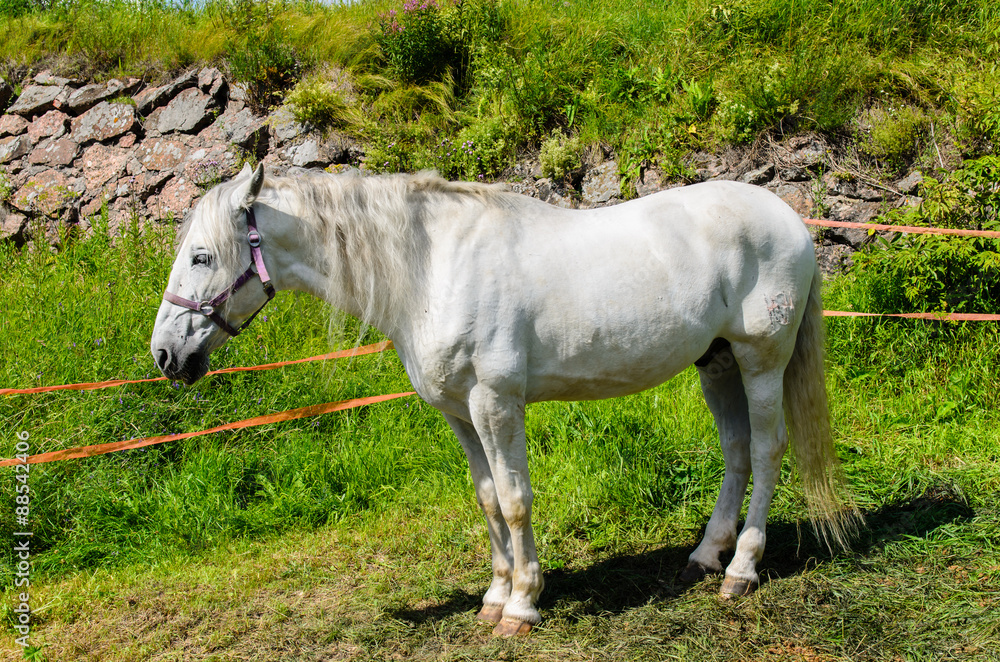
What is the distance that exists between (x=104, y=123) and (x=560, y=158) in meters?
5.29

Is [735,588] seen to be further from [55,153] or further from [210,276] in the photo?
[55,153]

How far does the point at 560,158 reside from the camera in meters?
6.69

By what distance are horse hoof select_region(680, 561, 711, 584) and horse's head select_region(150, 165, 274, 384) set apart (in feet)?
7.81

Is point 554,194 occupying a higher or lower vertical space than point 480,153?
lower

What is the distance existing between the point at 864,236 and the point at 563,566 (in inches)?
154

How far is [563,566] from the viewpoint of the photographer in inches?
Answer: 147

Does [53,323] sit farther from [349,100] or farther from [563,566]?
[563,566]

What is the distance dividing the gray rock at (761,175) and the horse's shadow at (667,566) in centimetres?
312

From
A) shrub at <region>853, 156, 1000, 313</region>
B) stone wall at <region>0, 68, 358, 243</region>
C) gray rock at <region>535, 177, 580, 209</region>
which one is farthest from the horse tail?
stone wall at <region>0, 68, 358, 243</region>

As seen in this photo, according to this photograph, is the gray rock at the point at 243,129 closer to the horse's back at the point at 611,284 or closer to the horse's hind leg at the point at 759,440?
the horse's back at the point at 611,284

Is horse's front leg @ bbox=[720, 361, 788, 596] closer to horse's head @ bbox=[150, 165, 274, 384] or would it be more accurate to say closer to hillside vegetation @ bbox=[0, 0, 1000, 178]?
horse's head @ bbox=[150, 165, 274, 384]

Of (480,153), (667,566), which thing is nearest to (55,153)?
(480,153)

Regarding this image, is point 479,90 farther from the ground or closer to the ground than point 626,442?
farther from the ground

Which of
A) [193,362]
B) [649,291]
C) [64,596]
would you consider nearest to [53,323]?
[64,596]
